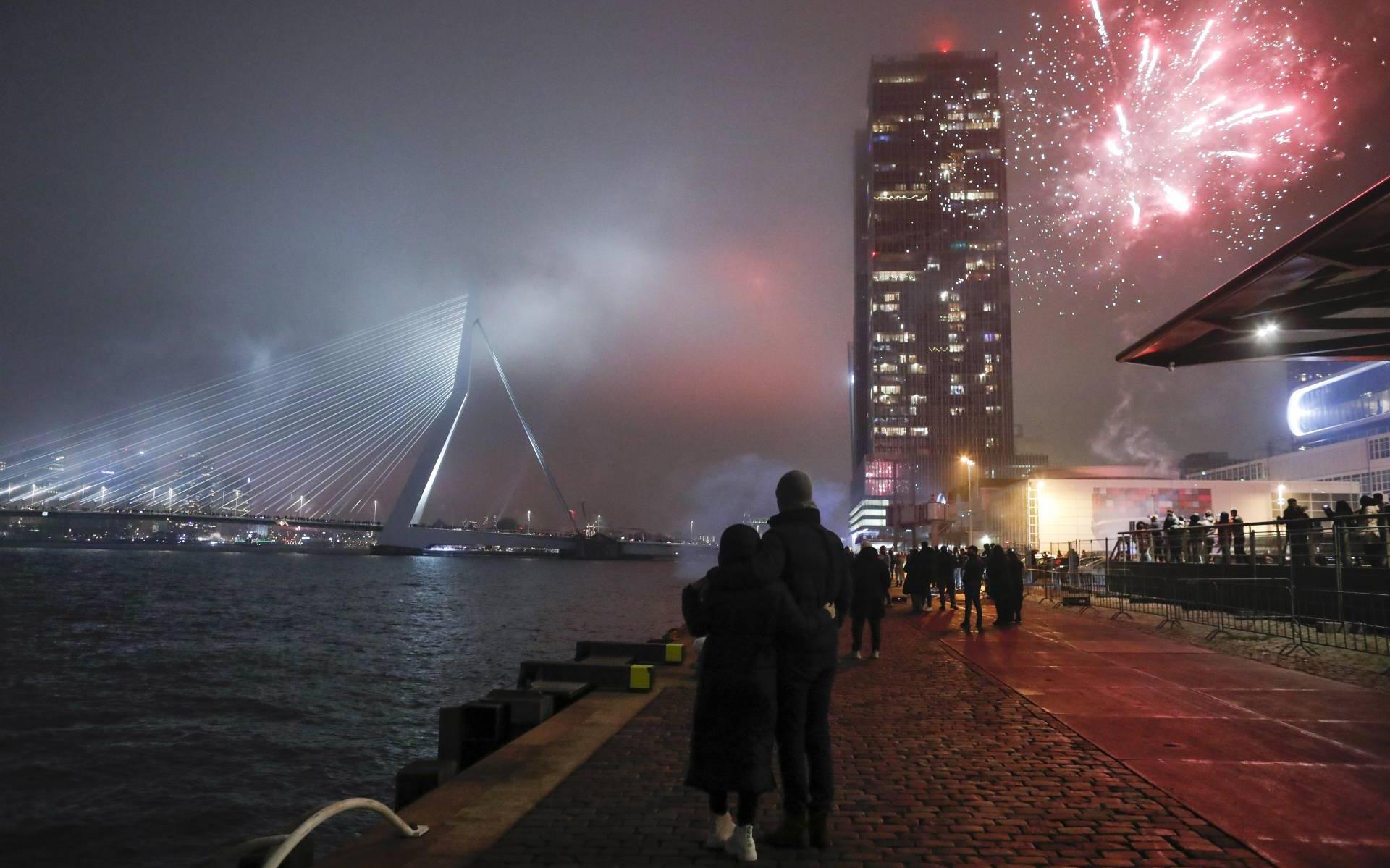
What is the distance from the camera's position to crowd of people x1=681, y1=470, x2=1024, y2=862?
441 centimetres

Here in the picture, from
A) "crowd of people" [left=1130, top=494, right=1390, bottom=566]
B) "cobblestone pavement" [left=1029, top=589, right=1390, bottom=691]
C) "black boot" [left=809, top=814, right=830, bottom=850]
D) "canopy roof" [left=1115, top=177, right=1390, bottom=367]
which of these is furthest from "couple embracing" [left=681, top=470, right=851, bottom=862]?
"crowd of people" [left=1130, top=494, right=1390, bottom=566]

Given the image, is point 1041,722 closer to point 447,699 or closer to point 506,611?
point 447,699

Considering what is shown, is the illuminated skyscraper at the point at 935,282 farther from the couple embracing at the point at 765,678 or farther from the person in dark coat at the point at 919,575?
the couple embracing at the point at 765,678

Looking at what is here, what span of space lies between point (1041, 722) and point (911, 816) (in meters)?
3.41

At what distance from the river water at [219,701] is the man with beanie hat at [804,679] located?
609 cm

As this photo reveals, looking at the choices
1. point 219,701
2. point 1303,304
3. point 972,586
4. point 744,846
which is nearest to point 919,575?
point 972,586

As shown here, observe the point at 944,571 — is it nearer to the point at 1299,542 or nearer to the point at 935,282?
the point at 1299,542

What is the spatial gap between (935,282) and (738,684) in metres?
168

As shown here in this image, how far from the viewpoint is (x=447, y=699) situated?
17.6 metres

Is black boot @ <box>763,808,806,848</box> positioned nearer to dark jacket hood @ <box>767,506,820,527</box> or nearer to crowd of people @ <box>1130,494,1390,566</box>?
dark jacket hood @ <box>767,506,820,527</box>

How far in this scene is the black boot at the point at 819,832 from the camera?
463 cm

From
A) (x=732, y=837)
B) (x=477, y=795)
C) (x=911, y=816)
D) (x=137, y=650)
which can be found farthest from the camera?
(x=137, y=650)

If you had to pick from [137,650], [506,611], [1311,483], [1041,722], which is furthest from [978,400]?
[1041,722]

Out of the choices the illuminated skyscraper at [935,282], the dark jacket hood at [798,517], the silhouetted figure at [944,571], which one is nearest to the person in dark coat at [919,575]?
the silhouetted figure at [944,571]
